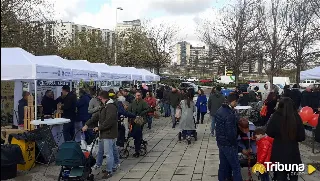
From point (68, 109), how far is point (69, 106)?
10 cm

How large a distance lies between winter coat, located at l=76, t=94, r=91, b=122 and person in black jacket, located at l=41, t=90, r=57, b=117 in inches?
29.8

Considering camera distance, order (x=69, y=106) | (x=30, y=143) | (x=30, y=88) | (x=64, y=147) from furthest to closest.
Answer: (x=30, y=88) → (x=69, y=106) → (x=30, y=143) → (x=64, y=147)

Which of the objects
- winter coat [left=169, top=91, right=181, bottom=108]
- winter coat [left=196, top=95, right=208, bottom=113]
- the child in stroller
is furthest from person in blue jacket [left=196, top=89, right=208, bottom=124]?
the child in stroller

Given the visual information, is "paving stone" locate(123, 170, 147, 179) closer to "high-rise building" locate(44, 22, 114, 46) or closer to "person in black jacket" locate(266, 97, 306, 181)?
"person in black jacket" locate(266, 97, 306, 181)

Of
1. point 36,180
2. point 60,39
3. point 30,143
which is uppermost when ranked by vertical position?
point 60,39

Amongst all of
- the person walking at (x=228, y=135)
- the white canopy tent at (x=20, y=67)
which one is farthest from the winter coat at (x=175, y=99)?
the person walking at (x=228, y=135)

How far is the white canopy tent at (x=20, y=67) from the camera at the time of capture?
352 inches

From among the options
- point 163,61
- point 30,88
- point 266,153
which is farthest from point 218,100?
point 163,61

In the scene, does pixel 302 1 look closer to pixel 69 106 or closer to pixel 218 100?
pixel 218 100

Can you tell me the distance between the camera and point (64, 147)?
7.35 m

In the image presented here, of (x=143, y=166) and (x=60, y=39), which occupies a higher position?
(x=60, y=39)

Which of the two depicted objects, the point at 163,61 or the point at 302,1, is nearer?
the point at 302,1

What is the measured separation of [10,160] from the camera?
7.91 m

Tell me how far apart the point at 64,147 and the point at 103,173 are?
47.8 inches
